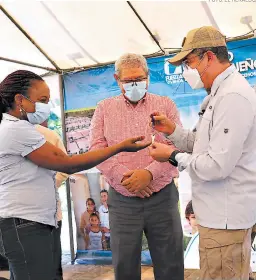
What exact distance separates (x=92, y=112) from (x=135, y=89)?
1.59 m

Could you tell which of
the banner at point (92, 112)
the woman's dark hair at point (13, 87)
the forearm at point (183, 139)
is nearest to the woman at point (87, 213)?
the banner at point (92, 112)

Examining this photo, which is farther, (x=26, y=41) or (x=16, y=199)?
(x=26, y=41)

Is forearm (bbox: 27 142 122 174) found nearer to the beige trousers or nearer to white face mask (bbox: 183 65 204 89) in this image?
white face mask (bbox: 183 65 204 89)

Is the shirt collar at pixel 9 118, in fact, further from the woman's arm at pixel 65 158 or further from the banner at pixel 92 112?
the banner at pixel 92 112

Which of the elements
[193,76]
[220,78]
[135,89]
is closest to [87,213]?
[135,89]

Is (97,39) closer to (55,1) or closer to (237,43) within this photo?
(55,1)

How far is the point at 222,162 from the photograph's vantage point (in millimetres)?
1377

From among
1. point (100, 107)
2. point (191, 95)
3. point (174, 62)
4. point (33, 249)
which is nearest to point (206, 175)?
point (174, 62)

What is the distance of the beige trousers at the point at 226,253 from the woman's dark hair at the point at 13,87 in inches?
37.5

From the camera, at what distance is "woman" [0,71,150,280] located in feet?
4.95

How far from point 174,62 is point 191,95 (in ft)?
5.49

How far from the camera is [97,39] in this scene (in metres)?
3.31

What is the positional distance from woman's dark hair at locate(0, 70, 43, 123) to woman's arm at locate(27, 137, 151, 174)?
0.82ft

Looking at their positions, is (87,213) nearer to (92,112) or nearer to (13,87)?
(92,112)
